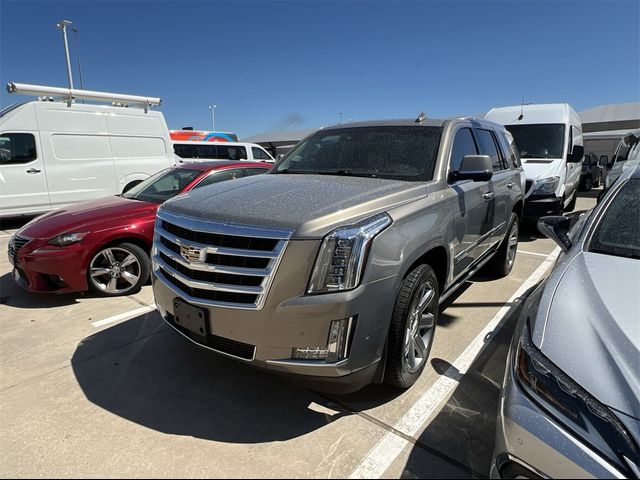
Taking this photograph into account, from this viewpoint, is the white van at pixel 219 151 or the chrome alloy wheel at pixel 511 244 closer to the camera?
the chrome alloy wheel at pixel 511 244

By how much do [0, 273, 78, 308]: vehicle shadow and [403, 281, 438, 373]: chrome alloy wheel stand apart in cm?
373

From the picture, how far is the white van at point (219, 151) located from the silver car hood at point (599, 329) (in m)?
14.7

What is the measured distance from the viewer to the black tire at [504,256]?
5071 mm

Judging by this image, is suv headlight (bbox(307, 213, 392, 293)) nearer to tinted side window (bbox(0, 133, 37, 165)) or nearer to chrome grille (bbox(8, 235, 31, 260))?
chrome grille (bbox(8, 235, 31, 260))

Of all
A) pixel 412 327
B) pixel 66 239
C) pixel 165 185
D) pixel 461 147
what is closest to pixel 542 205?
pixel 461 147

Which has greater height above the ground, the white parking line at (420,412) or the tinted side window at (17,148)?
the tinted side window at (17,148)

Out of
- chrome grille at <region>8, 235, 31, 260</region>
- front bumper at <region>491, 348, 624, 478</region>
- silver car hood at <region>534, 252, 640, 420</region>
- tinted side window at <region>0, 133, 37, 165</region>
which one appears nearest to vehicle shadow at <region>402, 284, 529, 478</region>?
front bumper at <region>491, 348, 624, 478</region>

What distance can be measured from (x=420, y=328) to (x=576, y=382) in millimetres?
1325

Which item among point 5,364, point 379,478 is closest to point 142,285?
point 5,364

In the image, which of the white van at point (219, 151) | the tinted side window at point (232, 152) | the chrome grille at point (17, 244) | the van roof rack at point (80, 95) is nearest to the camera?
the chrome grille at point (17, 244)

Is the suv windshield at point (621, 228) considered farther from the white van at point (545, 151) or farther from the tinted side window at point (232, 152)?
the tinted side window at point (232, 152)

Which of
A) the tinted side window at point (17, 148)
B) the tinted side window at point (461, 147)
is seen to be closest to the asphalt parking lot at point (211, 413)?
the tinted side window at point (461, 147)

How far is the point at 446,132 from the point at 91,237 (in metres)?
3.73

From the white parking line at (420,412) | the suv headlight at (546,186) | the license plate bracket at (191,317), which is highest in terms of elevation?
the suv headlight at (546,186)
